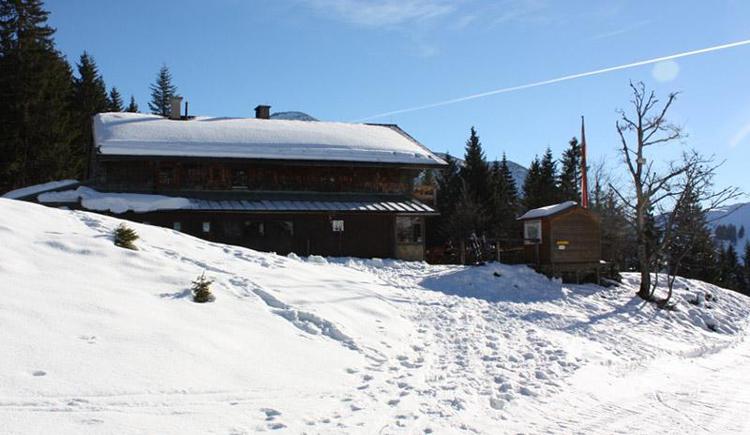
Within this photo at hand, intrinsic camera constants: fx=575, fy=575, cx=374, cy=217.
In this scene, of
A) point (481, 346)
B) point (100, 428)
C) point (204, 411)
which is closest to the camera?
point (100, 428)

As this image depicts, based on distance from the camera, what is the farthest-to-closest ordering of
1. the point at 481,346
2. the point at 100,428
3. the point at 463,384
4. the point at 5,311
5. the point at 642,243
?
1. the point at 642,243
2. the point at 481,346
3. the point at 463,384
4. the point at 5,311
5. the point at 100,428

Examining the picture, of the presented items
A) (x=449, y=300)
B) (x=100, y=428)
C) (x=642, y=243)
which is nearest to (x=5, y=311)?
(x=100, y=428)

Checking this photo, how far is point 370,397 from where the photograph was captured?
7.46 meters

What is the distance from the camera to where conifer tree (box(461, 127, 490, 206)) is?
153ft

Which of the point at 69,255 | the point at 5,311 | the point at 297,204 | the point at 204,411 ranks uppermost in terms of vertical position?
the point at 297,204

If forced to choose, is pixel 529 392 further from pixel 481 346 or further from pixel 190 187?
pixel 190 187

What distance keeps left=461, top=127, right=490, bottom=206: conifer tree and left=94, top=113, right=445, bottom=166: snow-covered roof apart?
16.4 meters

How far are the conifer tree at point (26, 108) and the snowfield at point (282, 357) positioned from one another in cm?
2128

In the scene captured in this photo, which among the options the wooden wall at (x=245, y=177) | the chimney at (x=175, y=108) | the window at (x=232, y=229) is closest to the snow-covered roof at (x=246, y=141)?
the wooden wall at (x=245, y=177)

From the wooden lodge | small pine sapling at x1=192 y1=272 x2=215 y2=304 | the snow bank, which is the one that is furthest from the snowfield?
the wooden lodge

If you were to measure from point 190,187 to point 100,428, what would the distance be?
21428 mm

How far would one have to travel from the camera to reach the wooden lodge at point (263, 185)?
78.8ft

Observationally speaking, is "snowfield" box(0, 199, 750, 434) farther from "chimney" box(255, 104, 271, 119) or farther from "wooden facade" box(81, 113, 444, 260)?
"chimney" box(255, 104, 271, 119)

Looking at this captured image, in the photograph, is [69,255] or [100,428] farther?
[69,255]
